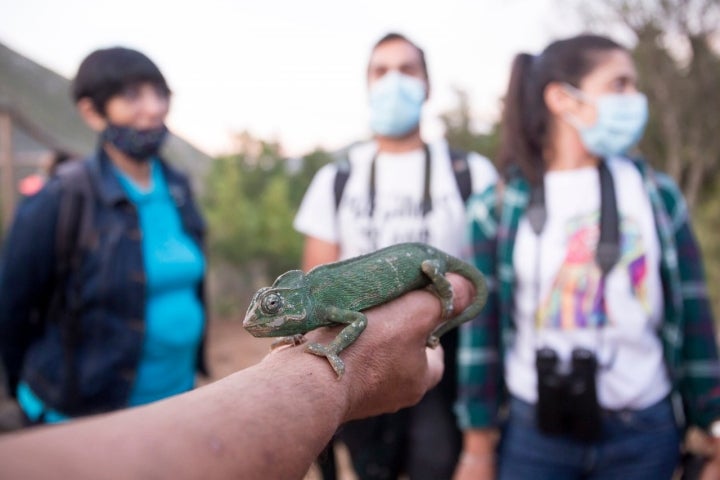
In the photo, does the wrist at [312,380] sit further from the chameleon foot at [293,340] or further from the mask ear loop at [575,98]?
the mask ear loop at [575,98]

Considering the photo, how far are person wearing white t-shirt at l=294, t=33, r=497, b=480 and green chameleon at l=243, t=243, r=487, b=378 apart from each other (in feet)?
3.04

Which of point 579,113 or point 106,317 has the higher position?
point 579,113

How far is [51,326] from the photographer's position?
10.2 feet

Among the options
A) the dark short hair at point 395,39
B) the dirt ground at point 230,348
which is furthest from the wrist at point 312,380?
the dirt ground at point 230,348

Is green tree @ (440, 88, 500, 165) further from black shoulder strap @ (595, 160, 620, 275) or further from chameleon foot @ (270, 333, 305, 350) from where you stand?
chameleon foot @ (270, 333, 305, 350)

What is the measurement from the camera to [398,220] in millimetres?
3428

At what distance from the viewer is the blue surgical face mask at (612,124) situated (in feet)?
10.4

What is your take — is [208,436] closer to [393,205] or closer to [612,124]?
[393,205]

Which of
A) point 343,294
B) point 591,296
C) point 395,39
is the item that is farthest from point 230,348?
point 343,294

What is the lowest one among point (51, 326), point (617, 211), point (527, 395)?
point (527, 395)

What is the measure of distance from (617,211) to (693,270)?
601 mm

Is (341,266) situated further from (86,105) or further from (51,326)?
(86,105)

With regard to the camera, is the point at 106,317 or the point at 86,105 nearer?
the point at 106,317

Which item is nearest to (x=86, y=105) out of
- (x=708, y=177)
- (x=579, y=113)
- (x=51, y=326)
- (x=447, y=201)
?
(x=51, y=326)
